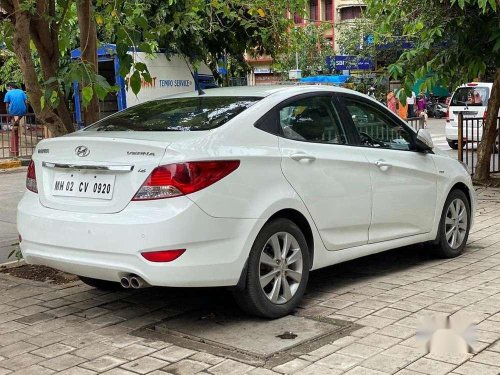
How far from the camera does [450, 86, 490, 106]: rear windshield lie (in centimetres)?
1980

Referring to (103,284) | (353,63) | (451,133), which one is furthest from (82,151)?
(353,63)

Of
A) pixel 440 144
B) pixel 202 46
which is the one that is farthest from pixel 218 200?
pixel 440 144

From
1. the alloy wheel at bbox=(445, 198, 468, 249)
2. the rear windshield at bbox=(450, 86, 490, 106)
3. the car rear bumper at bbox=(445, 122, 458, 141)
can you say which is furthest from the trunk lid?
the rear windshield at bbox=(450, 86, 490, 106)

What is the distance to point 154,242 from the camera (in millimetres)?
4246

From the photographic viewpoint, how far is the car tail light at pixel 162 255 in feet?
14.0

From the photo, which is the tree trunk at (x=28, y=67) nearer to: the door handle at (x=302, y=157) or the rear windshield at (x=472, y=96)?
the door handle at (x=302, y=157)

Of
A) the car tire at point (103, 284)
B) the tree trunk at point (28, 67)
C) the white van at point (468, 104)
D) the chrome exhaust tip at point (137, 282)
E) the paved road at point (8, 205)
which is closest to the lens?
the chrome exhaust tip at point (137, 282)

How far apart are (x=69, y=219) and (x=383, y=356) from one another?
2221 mm

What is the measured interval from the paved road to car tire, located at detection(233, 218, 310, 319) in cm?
355

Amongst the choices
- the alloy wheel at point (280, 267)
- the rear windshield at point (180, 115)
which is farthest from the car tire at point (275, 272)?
the rear windshield at point (180, 115)

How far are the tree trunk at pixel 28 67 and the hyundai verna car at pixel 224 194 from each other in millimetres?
1114

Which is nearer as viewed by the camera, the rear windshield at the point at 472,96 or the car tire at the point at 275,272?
the car tire at the point at 275,272

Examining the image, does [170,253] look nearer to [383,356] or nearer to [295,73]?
[383,356]

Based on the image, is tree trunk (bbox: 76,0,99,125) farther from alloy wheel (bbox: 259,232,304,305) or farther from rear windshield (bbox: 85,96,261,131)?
alloy wheel (bbox: 259,232,304,305)
